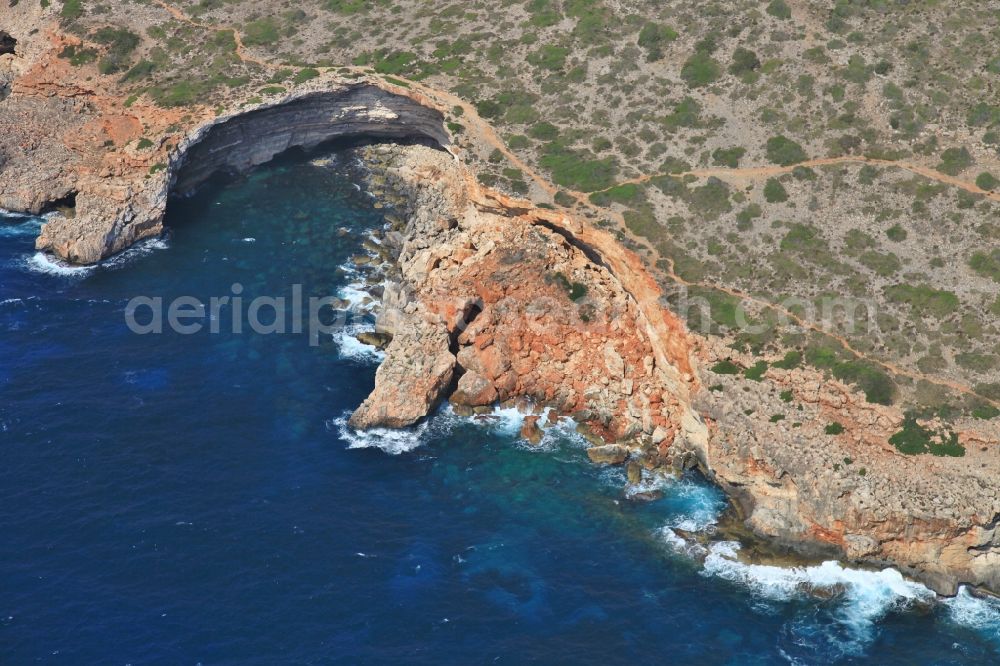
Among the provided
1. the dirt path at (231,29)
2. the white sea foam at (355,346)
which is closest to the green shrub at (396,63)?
the dirt path at (231,29)

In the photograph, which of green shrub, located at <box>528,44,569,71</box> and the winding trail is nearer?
the winding trail

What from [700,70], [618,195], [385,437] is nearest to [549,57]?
[700,70]

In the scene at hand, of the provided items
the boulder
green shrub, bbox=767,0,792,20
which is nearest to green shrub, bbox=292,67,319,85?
the boulder

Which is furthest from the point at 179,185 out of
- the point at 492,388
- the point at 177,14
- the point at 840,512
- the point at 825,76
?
the point at 840,512

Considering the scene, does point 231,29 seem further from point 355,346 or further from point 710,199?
point 710,199

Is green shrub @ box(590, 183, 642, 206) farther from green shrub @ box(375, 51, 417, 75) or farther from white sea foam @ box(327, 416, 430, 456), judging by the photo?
green shrub @ box(375, 51, 417, 75)

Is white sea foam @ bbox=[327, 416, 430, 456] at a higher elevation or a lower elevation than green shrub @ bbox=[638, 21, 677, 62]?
lower
